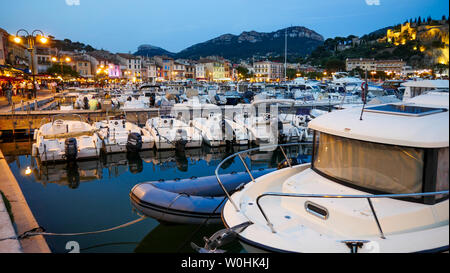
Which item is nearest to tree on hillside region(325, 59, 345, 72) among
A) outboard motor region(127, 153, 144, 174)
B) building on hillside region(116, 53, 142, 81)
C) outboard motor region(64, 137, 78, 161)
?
building on hillside region(116, 53, 142, 81)

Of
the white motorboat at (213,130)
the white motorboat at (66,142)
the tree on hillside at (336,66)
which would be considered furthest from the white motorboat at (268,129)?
the tree on hillside at (336,66)

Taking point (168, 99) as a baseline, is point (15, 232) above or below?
below

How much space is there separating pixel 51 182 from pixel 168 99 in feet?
45.3

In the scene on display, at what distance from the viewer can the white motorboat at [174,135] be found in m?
12.8

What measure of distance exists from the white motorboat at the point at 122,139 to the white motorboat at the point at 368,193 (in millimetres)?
8718

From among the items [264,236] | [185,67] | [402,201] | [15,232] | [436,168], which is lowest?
[15,232]

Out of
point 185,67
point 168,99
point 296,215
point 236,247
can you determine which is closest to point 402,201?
point 296,215

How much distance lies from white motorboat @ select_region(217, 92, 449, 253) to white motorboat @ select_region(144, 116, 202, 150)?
8.89 meters

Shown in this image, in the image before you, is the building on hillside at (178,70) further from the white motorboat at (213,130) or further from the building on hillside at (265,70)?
the white motorboat at (213,130)

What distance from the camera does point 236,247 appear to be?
18.6 feet

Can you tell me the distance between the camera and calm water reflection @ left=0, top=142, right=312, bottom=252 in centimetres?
612

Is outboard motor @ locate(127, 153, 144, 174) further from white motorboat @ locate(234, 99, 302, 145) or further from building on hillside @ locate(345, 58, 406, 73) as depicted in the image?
building on hillside @ locate(345, 58, 406, 73)

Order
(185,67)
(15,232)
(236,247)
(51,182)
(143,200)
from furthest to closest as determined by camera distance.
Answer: (185,67)
(51,182)
(143,200)
(236,247)
(15,232)
